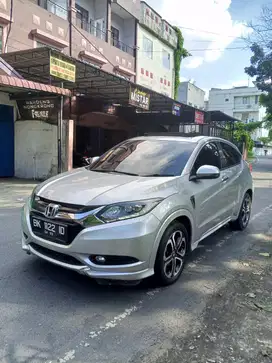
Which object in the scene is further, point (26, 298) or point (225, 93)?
point (225, 93)

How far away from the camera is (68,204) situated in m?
3.26

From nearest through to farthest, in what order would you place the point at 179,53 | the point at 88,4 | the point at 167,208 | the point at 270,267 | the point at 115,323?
the point at 115,323 → the point at 167,208 → the point at 270,267 → the point at 88,4 → the point at 179,53

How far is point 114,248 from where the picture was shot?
3.13 metres

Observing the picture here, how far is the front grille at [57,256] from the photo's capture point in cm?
325

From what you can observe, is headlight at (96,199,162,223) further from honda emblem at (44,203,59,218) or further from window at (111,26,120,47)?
window at (111,26,120,47)

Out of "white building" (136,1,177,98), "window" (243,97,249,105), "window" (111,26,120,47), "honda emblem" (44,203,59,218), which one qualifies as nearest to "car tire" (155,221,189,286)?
"honda emblem" (44,203,59,218)

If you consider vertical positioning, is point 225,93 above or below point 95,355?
above

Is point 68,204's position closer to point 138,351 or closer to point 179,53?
point 138,351

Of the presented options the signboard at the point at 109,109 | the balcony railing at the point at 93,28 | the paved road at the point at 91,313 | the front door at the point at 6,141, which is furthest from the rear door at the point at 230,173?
the balcony railing at the point at 93,28

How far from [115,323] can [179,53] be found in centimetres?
2542

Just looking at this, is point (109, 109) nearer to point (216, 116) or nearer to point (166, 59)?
point (216, 116)

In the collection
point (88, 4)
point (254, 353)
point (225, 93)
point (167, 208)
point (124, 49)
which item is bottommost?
point (254, 353)

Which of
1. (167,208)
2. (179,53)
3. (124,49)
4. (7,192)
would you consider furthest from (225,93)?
(167,208)

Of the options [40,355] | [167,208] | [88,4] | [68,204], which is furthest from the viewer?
[88,4]
